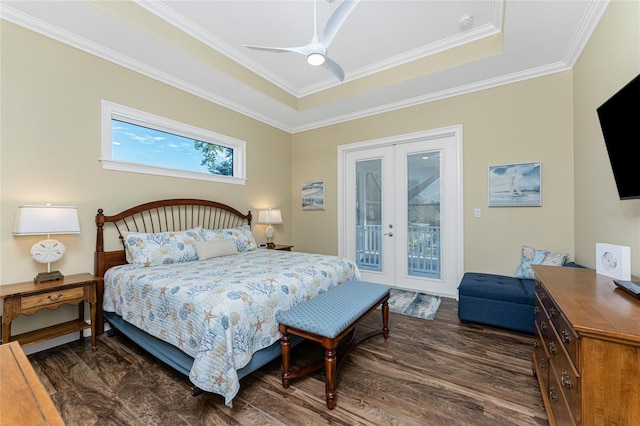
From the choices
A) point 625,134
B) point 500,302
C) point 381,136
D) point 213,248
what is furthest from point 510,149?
point 213,248

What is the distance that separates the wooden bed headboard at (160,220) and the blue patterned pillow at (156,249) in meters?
0.21

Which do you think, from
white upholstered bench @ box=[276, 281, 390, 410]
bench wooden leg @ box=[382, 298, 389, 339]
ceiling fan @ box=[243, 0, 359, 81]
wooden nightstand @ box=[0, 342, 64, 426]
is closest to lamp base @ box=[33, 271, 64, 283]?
wooden nightstand @ box=[0, 342, 64, 426]

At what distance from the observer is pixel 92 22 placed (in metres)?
2.37

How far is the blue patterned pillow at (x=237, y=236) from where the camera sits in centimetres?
334

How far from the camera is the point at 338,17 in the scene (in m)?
1.95

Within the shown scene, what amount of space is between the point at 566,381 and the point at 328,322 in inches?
47.2

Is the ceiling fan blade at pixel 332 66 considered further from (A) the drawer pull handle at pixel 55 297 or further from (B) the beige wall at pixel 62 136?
(A) the drawer pull handle at pixel 55 297

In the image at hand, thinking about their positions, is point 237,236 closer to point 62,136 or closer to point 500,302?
point 62,136

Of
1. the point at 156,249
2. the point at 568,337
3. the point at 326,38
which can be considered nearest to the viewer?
the point at 568,337

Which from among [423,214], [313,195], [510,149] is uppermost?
[510,149]

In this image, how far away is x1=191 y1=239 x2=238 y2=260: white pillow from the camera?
10.0 feet

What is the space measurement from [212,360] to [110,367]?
1254 millimetres

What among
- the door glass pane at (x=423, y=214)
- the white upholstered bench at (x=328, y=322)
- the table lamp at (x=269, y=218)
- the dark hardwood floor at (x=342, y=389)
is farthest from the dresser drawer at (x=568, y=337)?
the table lamp at (x=269, y=218)

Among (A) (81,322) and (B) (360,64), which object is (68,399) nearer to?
(A) (81,322)
